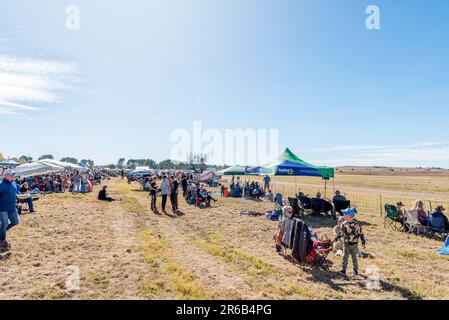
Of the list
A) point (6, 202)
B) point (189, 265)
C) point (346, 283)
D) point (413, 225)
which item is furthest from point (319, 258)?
point (6, 202)

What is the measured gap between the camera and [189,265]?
649cm

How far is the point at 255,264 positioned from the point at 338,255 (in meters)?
2.70

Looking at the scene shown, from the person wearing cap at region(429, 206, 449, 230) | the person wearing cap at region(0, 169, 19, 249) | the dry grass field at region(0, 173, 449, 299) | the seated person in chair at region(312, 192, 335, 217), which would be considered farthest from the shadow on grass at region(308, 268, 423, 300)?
the person wearing cap at region(0, 169, 19, 249)

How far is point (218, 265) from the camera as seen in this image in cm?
655

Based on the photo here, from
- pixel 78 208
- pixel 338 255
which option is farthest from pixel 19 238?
pixel 338 255

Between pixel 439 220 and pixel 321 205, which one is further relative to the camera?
pixel 321 205

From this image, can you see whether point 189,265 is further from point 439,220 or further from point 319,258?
point 439,220

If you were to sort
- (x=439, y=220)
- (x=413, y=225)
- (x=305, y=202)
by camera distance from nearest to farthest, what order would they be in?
(x=439, y=220), (x=413, y=225), (x=305, y=202)

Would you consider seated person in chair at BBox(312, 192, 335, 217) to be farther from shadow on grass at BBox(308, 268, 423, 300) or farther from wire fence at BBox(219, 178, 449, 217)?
shadow on grass at BBox(308, 268, 423, 300)

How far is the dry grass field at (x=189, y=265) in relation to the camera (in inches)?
199

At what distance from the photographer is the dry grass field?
16.6 ft

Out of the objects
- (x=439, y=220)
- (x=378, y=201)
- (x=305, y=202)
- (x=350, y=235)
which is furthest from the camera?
(x=378, y=201)

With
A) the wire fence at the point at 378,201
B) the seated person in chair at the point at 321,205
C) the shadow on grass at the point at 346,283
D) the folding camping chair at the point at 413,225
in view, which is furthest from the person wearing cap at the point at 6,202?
the wire fence at the point at 378,201

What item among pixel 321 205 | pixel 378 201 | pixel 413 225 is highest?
pixel 321 205
